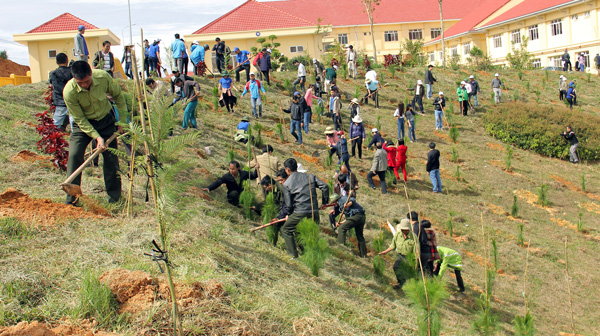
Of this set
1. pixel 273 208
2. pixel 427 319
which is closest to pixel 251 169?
pixel 273 208

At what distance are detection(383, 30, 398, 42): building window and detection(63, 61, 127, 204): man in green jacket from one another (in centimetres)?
3893

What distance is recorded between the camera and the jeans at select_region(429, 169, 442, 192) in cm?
1289

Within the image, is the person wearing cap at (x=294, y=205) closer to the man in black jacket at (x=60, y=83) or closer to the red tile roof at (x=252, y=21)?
the man in black jacket at (x=60, y=83)

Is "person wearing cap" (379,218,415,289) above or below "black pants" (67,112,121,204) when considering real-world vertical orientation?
below

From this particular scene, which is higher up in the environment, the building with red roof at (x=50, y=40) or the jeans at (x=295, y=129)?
the building with red roof at (x=50, y=40)

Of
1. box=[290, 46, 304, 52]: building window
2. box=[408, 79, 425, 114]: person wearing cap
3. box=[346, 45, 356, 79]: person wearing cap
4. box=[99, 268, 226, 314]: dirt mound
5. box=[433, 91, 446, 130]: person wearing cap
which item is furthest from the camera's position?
box=[290, 46, 304, 52]: building window

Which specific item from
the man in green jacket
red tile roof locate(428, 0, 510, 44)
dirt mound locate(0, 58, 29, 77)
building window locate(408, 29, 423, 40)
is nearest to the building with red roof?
dirt mound locate(0, 58, 29, 77)

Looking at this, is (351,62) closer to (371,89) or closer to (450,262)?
(371,89)

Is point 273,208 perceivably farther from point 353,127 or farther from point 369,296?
point 353,127

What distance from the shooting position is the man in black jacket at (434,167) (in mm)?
12562

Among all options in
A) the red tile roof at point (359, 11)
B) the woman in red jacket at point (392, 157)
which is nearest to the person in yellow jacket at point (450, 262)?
the woman in red jacket at point (392, 157)

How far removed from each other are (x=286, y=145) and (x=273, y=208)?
647 centimetres

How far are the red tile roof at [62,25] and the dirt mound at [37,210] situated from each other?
21.9 meters

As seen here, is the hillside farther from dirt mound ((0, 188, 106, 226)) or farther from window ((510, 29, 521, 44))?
window ((510, 29, 521, 44))
